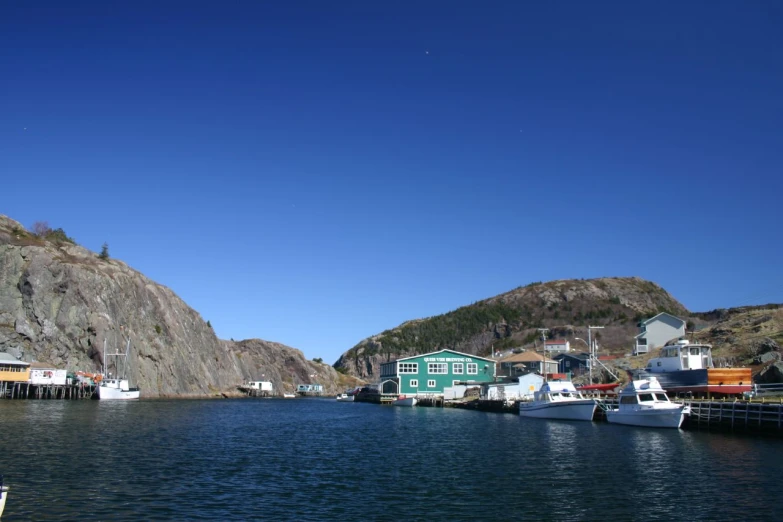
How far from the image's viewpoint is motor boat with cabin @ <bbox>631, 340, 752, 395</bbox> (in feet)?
196

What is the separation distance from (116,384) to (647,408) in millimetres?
88135

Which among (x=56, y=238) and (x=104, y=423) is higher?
(x=56, y=238)

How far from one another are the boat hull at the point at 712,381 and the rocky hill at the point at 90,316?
3873 inches

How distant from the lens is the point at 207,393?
473 feet

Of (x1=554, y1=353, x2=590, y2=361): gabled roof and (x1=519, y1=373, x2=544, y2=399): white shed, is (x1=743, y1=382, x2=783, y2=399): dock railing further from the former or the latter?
(x1=554, y1=353, x2=590, y2=361): gabled roof

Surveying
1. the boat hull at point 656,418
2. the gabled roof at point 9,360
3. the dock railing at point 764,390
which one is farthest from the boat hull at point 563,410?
the gabled roof at point 9,360

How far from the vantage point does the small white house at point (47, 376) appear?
98.0 meters

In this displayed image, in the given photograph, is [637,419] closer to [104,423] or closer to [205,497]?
[205,497]

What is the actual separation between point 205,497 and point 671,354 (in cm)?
5618

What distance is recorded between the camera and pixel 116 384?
10600 centimetres

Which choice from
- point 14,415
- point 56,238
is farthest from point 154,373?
point 14,415

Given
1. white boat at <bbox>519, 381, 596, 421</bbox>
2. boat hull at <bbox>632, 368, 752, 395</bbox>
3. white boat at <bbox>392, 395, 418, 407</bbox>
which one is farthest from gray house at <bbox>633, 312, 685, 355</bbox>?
boat hull at <bbox>632, 368, 752, 395</bbox>

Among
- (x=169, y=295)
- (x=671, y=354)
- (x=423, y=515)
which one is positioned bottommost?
(x=423, y=515)

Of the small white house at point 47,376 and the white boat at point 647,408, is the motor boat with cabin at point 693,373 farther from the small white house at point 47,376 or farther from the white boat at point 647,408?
the small white house at point 47,376
